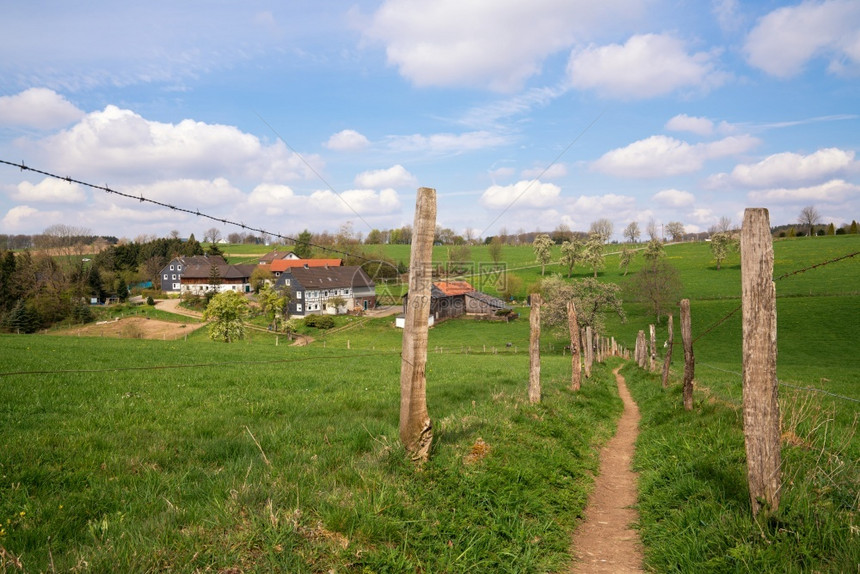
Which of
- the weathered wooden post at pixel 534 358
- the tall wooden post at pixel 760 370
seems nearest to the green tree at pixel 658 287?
the weathered wooden post at pixel 534 358

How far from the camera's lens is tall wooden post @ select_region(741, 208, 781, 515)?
16.7ft

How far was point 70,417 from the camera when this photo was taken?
844cm

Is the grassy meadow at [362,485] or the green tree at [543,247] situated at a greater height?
the green tree at [543,247]

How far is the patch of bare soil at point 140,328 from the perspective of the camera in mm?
59537

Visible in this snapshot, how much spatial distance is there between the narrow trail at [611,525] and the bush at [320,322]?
62895mm

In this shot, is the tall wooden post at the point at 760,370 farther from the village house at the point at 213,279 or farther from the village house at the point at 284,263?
the village house at the point at 284,263

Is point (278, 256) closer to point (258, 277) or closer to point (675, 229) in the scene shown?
point (258, 277)

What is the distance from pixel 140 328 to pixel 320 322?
77.6 feet

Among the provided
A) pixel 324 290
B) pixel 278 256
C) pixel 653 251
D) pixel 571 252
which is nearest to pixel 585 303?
pixel 571 252

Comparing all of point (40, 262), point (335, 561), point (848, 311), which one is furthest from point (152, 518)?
point (40, 262)

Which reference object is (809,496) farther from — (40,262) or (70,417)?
(40,262)

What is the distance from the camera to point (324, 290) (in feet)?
278

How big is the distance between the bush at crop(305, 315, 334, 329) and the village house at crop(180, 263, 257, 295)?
113ft

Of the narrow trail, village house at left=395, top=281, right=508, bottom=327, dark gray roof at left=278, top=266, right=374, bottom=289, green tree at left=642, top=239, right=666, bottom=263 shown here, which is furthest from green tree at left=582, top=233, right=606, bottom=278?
the narrow trail
